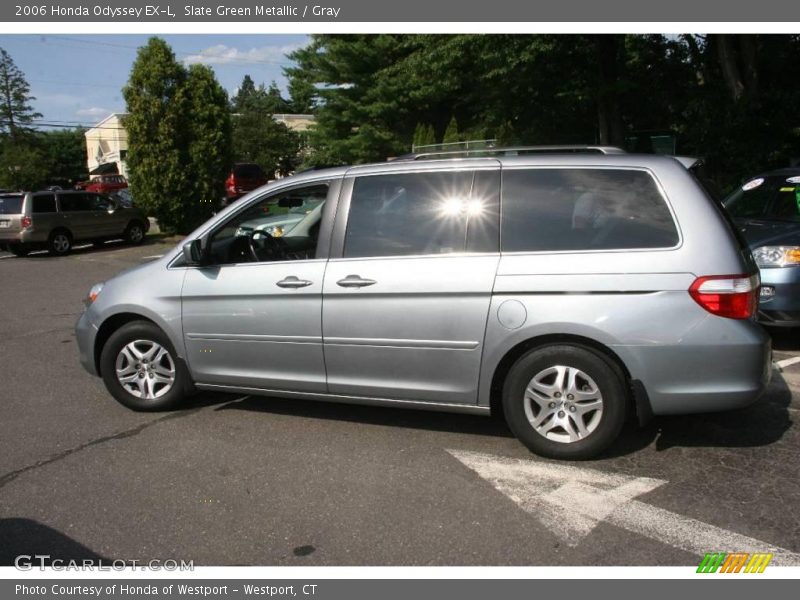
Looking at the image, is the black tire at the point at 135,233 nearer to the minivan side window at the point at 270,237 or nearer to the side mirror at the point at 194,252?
the minivan side window at the point at 270,237

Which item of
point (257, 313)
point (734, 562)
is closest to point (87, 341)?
point (257, 313)

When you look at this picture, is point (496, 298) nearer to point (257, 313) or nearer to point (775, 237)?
point (257, 313)

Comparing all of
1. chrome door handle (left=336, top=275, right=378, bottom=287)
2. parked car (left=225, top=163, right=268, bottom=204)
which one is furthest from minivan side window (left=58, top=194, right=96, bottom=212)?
chrome door handle (left=336, top=275, right=378, bottom=287)

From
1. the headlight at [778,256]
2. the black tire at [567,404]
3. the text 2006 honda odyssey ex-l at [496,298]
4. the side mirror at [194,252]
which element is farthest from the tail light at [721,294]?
the side mirror at [194,252]

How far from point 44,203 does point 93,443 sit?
14764mm

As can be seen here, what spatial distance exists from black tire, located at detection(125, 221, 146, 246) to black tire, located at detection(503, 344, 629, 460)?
17160mm

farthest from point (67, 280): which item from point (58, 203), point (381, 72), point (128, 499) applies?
point (381, 72)

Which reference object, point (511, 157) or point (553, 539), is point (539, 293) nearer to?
point (511, 157)

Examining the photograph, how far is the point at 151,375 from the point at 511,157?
307 cm

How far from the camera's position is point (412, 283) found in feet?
13.7

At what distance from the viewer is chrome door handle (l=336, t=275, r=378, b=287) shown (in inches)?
168

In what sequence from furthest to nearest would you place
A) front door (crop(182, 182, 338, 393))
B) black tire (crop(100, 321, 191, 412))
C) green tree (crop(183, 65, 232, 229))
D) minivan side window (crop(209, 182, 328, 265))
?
green tree (crop(183, 65, 232, 229)) → black tire (crop(100, 321, 191, 412)) → minivan side window (crop(209, 182, 328, 265)) → front door (crop(182, 182, 338, 393))

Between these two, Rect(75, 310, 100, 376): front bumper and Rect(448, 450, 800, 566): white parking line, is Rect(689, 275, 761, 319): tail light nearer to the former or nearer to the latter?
Rect(448, 450, 800, 566): white parking line

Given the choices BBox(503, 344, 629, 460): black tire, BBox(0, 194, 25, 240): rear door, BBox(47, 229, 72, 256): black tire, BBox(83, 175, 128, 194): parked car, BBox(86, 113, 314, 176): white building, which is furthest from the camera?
BBox(86, 113, 314, 176): white building
